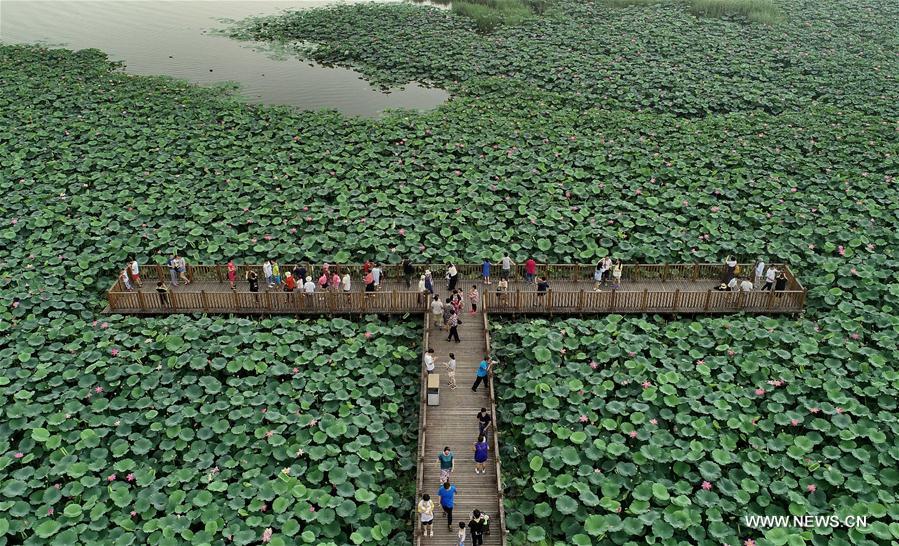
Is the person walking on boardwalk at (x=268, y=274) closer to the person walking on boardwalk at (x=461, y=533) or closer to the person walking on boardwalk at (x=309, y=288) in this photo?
the person walking on boardwalk at (x=309, y=288)

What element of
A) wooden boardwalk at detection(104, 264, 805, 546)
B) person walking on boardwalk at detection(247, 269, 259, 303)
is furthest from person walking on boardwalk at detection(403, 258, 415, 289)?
person walking on boardwalk at detection(247, 269, 259, 303)

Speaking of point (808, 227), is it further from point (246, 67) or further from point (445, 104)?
point (246, 67)

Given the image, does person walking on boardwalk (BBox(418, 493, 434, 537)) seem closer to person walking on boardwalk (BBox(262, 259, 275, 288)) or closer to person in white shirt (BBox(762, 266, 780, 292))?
person walking on boardwalk (BBox(262, 259, 275, 288))

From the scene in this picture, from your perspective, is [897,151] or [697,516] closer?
[697,516]

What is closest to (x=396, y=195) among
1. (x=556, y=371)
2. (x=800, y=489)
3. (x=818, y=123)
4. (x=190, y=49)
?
(x=556, y=371)

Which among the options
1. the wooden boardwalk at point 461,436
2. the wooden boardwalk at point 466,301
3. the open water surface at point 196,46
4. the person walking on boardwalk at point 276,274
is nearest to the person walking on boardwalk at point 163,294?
the wooden boardwalk at point 466,301

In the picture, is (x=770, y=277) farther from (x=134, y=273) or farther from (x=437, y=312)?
(x=134, y=273)
